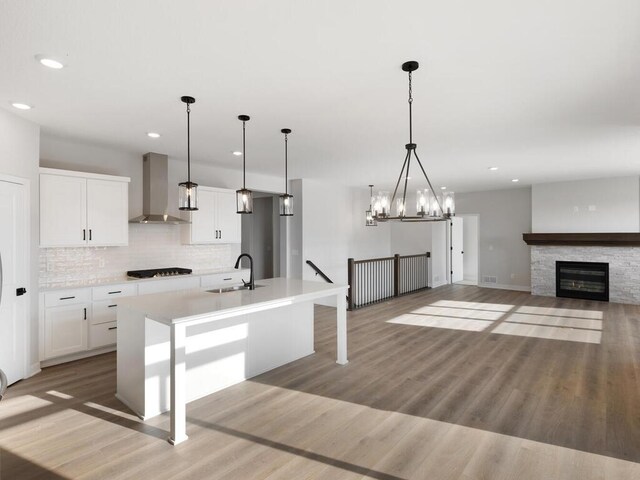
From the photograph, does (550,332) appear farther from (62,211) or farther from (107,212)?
(62,211)

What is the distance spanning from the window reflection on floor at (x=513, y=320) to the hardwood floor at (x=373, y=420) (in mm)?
514

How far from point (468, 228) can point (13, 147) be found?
11.9 meters

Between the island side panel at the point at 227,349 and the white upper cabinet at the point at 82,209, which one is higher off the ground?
the white upper cabinet at the point at 82,209

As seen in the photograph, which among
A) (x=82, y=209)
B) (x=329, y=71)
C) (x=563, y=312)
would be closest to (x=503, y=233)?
(x=563, y=312)

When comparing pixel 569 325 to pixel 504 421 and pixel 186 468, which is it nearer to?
pixel 504 421

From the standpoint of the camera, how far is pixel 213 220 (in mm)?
6039

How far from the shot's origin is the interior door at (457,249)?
36.9ft

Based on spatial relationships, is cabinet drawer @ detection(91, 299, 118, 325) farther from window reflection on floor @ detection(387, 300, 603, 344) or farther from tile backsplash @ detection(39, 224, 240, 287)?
window reflection on floor @ detection(387, 300, 603, 344)

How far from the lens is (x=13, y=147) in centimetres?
371

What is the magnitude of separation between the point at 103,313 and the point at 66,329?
42cm

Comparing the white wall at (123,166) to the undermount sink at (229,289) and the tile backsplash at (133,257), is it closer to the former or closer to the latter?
the tile backsplash at (133,257)

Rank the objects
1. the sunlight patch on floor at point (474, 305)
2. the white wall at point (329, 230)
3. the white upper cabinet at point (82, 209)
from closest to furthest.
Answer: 1. the white upper cabinet at point (82, 209)
2. the sunlight patch on floor at point (474, 305)
3. the white wall at point (329, 230)

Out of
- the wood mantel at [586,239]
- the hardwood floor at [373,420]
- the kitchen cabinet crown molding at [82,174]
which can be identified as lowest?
the hardwood floor at [373,420]

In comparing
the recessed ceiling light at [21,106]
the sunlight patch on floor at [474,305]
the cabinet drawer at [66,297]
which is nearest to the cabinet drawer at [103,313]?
the cabinet drawer at [66,297]
